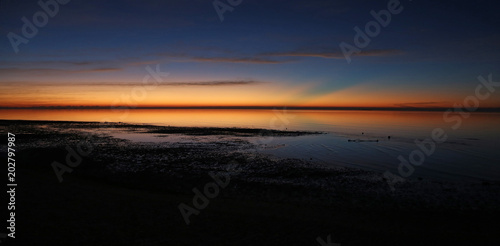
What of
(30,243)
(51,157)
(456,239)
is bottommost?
(456,239)

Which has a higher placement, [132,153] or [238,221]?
[132,153]

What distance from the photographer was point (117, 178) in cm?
1730

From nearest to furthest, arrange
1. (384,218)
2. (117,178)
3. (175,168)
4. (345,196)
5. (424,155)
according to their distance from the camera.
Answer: (384,218), (345,196), (117,178), (175,168), (424,155)

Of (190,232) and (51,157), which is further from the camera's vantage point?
(51,157)

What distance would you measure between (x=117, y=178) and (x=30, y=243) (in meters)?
9.31

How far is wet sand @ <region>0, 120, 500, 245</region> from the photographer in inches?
372

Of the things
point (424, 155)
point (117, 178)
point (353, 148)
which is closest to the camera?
point (117, 178)

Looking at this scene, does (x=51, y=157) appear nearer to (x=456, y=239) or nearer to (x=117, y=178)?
(x=117, y=178)

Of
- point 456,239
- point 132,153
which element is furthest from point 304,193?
point 132,153

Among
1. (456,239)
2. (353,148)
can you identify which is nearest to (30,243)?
(456,239)

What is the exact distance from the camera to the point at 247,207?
12.6m

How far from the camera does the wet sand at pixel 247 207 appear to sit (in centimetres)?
945

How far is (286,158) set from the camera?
80.5 feet

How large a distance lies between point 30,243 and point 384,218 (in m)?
12.6
